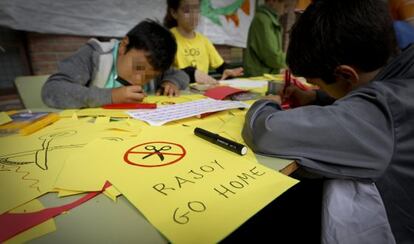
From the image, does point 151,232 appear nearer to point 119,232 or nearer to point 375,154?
point 119,232

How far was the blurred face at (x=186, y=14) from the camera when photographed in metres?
1.44

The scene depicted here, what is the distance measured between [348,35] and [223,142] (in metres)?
0.31

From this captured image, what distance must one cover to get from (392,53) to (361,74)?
0.07 metres

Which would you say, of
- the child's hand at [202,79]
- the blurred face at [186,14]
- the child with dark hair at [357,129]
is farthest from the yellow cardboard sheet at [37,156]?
the blurred face at [186,14]

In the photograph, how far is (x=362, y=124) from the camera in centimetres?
39

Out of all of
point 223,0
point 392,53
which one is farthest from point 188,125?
point 223,0

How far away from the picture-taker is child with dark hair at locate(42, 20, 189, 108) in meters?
0.75

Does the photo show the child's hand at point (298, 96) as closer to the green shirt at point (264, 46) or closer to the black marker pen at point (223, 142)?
the black marker pen at point (223, 142)

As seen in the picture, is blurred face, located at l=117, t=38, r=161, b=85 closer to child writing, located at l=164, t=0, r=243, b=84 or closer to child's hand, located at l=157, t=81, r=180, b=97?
child's hand, located at l=157, t=81, r=180, b=97

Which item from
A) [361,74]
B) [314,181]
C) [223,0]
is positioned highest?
[223,0]

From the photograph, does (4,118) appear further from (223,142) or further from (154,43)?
(223,142)

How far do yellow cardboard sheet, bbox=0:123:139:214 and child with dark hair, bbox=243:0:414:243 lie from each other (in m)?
0.33

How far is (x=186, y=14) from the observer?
1.45 m

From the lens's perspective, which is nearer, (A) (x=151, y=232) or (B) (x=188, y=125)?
(A) (x=151, y=232)
